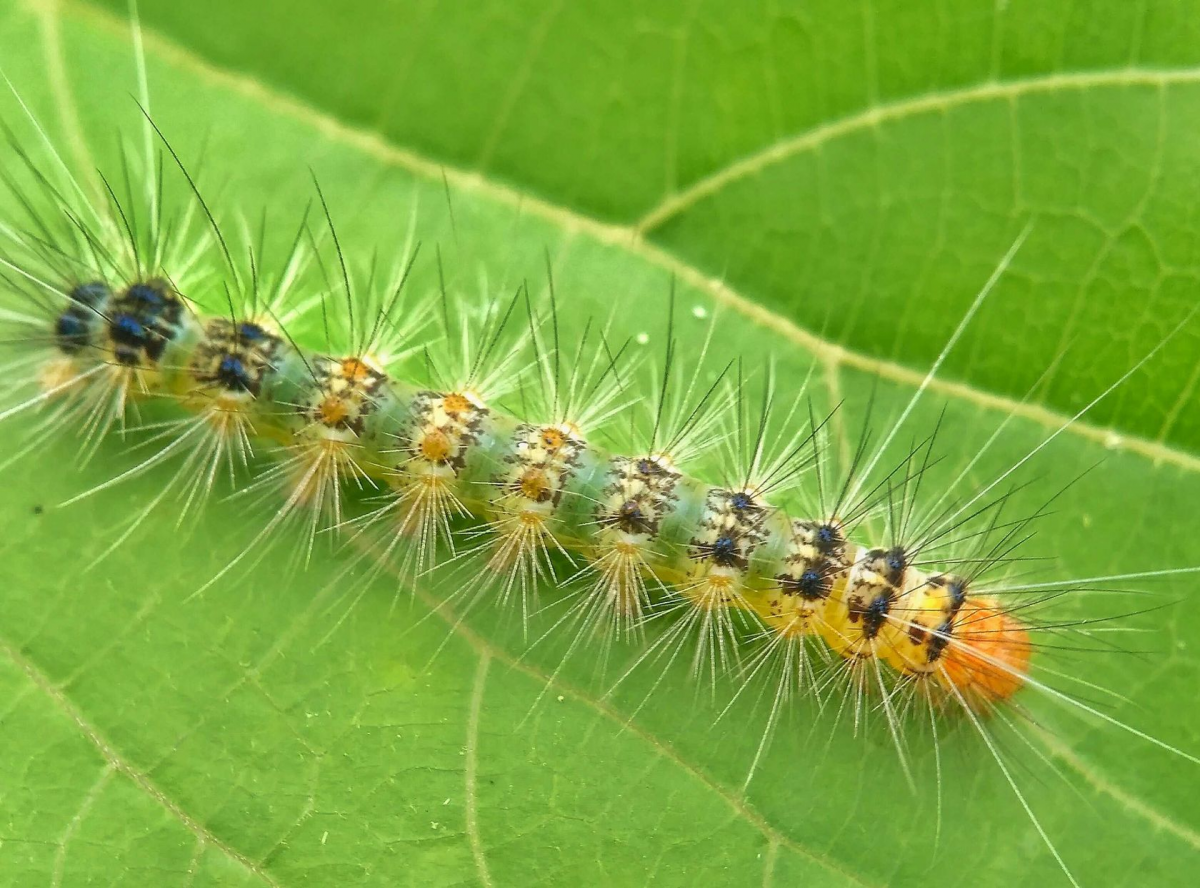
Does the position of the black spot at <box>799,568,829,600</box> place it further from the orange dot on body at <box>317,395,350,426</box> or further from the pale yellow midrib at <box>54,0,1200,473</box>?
the orange dot on body at <box>317,395,350,426</box>

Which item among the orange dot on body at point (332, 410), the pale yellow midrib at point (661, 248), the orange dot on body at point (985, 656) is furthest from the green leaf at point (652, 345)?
the orange dot on body at point (332, 410)

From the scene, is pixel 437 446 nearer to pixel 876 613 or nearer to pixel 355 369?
pixel 355 369

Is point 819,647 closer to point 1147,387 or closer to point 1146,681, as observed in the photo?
point 1146,681

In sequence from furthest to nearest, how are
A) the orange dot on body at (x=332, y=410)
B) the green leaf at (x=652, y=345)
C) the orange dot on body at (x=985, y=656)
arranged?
the orange dot on body at (x=332, y=410) < the orange dot on body at (x=985, y=656) < the green leaf at (x=652, y=345)

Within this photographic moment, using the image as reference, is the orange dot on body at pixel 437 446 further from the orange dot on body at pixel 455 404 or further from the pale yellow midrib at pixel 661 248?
the pale yellow midrib at pixel 661 248

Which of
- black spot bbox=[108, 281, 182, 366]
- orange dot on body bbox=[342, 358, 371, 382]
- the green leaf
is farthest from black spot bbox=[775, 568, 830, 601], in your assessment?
black spot bbox=[108, 281, 182, 366]

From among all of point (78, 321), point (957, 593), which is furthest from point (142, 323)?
point (957, 593)
